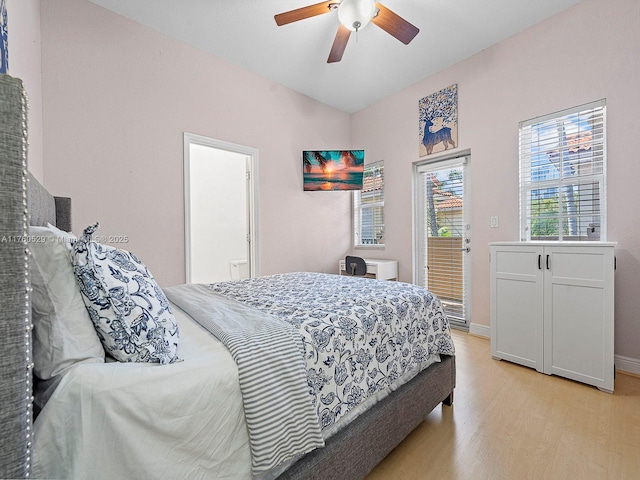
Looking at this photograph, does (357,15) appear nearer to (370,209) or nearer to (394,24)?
(394,24)

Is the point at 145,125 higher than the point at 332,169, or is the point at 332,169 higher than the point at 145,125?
the point at 145,125

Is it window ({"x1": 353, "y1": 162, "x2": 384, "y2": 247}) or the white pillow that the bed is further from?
window ({"x1": 353, "y1": 162, "x2": 384, "y2": 247})

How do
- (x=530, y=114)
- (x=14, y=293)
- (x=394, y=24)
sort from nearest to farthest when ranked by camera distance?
(x=14, y=293) < (x=394, y=24) < (x=530, y=114)

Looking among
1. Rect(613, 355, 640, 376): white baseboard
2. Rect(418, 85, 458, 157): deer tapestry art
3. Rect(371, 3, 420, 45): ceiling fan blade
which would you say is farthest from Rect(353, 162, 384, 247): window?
Rect(613, 355, 640, 376): white baseboard

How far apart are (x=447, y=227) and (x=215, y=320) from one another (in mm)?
3151

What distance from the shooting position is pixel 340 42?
2502mm

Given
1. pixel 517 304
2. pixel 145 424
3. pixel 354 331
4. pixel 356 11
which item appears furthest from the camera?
pixel 517 304

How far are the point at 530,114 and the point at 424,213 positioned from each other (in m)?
1.48

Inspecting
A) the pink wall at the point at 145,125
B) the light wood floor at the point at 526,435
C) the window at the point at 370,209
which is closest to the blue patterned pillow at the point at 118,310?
the light wood floor at the point at 526,435

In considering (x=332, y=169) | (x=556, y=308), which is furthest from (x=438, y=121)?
(x=556, y=308)

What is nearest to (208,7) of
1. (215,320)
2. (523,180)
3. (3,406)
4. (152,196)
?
(152,196)

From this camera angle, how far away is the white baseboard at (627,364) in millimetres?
2248

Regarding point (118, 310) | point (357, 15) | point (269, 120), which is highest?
point (357, 15)

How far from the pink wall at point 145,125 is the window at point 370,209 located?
1.20 meters
